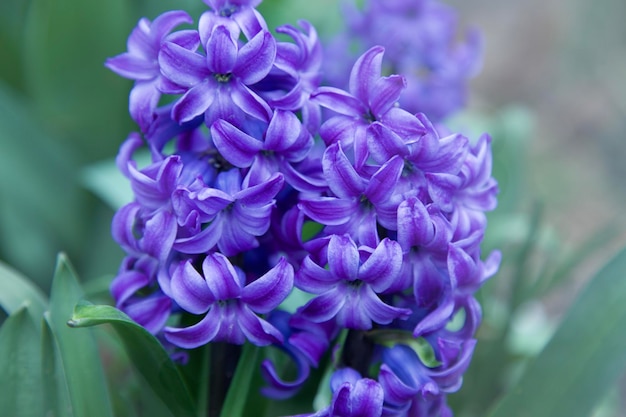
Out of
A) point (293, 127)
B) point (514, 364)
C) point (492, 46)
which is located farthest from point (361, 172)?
point (492, 46)

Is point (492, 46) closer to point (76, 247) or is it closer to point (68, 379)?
point (76, 247)

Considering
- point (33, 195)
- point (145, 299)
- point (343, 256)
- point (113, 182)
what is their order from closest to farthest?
1. point (343, 256)
2. point (145, 299)
3. point (113, 182)
4. point (33, 195)

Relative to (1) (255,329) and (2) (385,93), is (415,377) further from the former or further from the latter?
(2) (385,93)

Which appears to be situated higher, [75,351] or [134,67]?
[134,67]

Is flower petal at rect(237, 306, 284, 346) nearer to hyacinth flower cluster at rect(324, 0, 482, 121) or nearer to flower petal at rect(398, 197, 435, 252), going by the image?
flower petal at rect(398, 197, 435, 252)

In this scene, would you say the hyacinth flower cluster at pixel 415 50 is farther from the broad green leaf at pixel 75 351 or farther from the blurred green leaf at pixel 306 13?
the broad green leaf at pixel 75 351

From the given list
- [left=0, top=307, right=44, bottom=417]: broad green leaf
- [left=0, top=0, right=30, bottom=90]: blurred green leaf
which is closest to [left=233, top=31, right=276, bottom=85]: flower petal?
[left=0, top=307, right=44, bottom=417]: broad green leaf

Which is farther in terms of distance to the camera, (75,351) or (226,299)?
(75,351)

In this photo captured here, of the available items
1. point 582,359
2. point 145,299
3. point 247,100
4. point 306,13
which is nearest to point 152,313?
point 145,299
